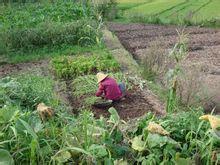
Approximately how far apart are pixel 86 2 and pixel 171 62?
16.7 ft

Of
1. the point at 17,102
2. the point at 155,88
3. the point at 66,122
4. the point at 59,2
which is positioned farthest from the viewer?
the point at 59,2

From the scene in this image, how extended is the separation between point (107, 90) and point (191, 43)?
3600 mm

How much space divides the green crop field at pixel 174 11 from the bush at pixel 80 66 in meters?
3.83

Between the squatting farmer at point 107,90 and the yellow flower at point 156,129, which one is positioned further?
the squatting farmer at point 107,90

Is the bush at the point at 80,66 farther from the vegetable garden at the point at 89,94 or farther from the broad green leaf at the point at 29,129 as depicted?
the broad green leaf at the point at 29,129

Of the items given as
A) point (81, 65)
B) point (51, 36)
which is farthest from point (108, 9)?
point (81, 65)

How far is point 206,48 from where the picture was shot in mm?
8250

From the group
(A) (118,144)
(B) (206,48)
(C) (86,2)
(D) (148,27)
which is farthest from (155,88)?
(C) (86,2)

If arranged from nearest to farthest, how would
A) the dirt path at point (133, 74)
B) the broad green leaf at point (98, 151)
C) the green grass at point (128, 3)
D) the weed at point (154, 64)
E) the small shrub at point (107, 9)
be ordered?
1. the broad green leaf at point (98, 151)
2. the dirt path at point (133, 74)
3. the weed at point (154, 64)
4. the small shrub at point (107, 9)
5. the green grass at point (128, 3)

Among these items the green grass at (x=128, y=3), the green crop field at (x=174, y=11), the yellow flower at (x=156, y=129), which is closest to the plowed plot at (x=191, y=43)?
the green crop field at (x=174, y=11)

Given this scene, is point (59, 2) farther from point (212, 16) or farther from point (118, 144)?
point (118, 144)

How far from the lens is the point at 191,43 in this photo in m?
8.58

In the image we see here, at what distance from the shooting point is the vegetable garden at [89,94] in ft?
8.83

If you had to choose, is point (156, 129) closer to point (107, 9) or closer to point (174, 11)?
point (107, 9)
